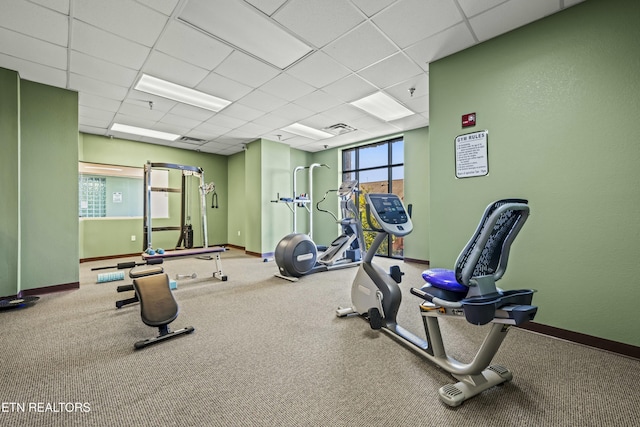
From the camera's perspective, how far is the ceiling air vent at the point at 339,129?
538 centimetres

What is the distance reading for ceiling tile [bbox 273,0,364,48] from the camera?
7.31 feet

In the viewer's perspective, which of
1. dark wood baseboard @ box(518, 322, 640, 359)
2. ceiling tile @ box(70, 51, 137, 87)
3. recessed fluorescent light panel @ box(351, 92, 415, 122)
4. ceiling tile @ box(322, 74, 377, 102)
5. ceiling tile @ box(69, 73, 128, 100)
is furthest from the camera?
recessed fluorescent light panel @ box(351, 92, 415, 122)

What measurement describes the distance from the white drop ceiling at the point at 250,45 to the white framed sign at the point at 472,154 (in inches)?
37.6

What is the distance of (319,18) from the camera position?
2.38m

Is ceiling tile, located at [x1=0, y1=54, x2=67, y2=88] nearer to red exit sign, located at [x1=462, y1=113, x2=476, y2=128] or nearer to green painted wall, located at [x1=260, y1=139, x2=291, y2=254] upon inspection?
green painted wall, located at [x1=260, y1=139, x2=291, y2=254]

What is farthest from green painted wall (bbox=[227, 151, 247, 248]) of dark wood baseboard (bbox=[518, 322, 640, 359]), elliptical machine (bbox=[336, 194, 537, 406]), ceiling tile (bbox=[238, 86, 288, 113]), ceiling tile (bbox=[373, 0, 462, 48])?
dark wood baseboard (bbox=[518, 322, 640, 359])

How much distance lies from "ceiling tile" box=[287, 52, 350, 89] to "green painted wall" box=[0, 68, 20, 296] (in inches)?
130

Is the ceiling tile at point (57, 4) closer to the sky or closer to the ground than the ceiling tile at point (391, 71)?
closer to the ground

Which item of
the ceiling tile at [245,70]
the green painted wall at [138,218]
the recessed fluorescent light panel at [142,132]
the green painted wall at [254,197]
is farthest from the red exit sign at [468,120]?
the green painted wall at [138,218]

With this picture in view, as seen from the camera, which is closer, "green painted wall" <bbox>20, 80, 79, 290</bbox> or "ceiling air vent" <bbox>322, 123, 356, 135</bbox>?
"green painted wall" <bbox>20, 80, 79, 290</bbox>

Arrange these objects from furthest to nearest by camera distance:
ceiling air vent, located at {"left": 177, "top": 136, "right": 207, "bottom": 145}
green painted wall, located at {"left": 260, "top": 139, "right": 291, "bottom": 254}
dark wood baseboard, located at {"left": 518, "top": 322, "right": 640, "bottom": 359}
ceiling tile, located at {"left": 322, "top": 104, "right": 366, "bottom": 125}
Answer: green painted wall, located at {"left": 260, "top": 139, "right": 291, "bottom": 254} < ceiling air vent, located at {"left": 177, "top": 136, "right": 207, "bottom": 145} < ceiling tile, located at {"left": 322, "top": 104, "right": 366, "bottom": 125} < dark wood baseboard, located at {"left": 518, "top": 322, "right": 640, "bottom": 359}

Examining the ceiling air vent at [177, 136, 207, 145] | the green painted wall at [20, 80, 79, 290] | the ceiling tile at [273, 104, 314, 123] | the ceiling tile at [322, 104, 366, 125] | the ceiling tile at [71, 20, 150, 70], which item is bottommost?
the green painted wall at [20, 80, 79, 290]

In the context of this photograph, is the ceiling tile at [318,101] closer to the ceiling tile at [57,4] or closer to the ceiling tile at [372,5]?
the ceiling tile at [372,5]

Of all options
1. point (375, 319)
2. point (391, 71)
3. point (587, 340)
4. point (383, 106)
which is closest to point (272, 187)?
point (383, 106)
